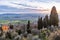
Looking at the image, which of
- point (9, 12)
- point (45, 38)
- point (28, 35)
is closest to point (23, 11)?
point (9, 12)

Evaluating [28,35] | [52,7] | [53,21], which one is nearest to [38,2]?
[52,7]

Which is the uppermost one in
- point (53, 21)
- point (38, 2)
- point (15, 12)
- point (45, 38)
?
point (38, 2)

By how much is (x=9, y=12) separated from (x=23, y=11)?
173 mm

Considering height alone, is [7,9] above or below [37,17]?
above

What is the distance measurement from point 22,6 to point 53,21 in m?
0.42

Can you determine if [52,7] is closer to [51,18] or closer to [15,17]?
[51,18]

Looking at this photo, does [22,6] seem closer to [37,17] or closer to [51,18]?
[37,17]

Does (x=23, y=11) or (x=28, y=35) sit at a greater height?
(x=23, y=11)

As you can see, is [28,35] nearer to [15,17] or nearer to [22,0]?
[15,17]

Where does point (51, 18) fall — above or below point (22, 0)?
below

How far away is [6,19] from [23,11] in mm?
232

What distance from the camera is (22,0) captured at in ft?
5.53

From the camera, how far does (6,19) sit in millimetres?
1624

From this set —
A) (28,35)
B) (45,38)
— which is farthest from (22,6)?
(45,38)
